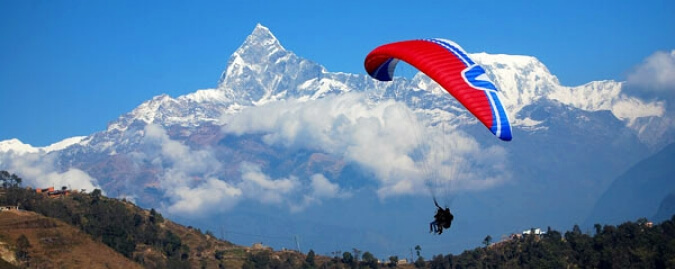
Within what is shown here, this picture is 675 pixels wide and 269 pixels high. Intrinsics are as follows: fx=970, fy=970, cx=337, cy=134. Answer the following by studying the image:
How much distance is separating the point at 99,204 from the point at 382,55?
141545 mm

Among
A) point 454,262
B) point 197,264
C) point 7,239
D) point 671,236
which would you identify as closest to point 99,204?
point 197,264

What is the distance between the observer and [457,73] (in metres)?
61.3

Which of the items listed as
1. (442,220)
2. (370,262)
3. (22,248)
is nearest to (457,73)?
(442,220)

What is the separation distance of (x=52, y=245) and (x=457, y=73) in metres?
111

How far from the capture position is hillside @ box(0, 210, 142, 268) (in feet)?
486

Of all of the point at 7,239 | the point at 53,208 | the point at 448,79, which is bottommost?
the point at 448,79

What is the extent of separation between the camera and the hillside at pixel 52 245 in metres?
148

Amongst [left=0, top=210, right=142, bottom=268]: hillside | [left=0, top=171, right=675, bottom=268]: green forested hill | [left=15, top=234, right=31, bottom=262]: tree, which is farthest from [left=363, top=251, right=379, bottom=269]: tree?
[left=15, top=234, right=31, bottom=262]: tree

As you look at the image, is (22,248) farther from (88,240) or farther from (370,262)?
(370,262)

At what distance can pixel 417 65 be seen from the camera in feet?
209

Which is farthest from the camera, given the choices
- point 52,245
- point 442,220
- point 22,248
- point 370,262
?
point 370,262

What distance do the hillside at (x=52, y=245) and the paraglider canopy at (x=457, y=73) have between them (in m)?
95.0

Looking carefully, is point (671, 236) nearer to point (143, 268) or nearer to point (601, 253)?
point (601, 253)

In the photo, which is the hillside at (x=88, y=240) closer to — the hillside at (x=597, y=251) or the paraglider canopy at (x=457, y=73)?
the hillside at (x=597, y=251)
